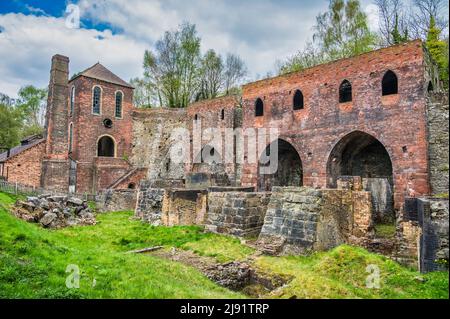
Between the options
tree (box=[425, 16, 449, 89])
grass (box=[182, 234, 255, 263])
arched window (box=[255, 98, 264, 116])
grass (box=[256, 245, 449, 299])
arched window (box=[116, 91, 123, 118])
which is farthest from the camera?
arched window (box=[116, 91, 123, 118])

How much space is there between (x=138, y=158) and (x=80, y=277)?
76.3ft

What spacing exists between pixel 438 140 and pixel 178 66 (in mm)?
26096

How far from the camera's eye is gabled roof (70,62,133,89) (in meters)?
26.1

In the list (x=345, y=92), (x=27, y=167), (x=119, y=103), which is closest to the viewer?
(x=345, y=92)

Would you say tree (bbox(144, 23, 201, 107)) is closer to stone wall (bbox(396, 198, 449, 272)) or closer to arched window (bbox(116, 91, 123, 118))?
arched window (bbox(116, 91, 123, 118))

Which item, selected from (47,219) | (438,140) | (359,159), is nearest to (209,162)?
(359,159)

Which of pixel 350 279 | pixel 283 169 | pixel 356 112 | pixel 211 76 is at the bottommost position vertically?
pixel 350 279

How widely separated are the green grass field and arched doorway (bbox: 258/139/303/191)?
11.0 m

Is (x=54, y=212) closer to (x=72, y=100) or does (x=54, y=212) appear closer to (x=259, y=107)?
(x=259, y=107)

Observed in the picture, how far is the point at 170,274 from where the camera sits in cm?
611

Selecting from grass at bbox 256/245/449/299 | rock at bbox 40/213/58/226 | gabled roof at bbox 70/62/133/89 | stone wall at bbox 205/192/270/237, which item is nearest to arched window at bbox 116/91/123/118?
gabled roof at bbox 70/62/133/89

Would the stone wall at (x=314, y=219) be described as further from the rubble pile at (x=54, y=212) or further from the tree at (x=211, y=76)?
the tree at (x=211, y=76)
